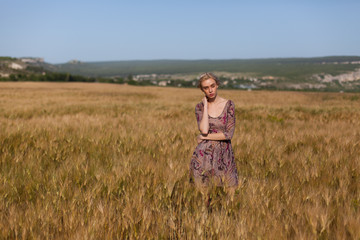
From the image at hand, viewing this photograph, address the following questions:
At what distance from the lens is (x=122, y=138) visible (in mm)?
3811

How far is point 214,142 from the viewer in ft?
7.00

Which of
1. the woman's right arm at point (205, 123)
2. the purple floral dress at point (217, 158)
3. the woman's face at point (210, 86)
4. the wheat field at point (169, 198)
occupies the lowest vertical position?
the wheat field at point (169, 198)

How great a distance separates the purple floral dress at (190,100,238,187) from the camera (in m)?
2.04

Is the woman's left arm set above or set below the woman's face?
below

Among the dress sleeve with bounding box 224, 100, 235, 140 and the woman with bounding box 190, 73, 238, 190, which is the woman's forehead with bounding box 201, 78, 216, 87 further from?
the dress sleeve with bounding box 224, 100, 235, 140

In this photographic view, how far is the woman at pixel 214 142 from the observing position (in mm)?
2055

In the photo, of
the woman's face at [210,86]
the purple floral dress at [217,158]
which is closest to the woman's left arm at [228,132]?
the purple floral dress at [217,158]

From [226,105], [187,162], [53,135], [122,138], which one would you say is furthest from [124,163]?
[53,135]

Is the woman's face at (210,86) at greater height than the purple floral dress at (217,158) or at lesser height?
greater

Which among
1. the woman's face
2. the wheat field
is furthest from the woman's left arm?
the wheat field

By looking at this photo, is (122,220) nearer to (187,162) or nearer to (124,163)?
(124,163)

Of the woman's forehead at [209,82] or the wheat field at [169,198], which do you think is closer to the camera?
the wheat field at [169,198]

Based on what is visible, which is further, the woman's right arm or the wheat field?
the woman's right arm

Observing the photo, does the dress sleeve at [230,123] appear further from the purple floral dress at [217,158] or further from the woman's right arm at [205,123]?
the woman's right arm at [205,123]
